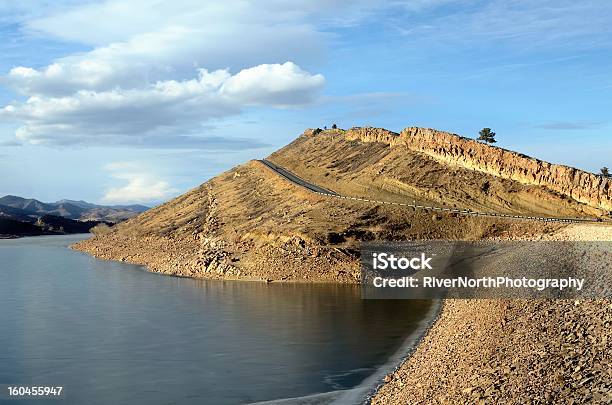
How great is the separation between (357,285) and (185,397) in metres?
39.8

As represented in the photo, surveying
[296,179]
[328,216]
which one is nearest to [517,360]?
[328,216]

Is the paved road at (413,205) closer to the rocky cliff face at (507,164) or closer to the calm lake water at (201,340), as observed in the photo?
the rocky cliff face at (507,164)

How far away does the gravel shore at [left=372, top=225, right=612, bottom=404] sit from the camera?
23625 millimetres

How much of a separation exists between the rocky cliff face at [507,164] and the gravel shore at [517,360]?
42.5 m

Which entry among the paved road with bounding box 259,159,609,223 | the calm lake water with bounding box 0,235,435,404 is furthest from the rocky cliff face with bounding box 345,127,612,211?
the calm lake water with bounding box 0,235,435,404

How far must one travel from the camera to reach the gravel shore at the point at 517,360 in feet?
77.5

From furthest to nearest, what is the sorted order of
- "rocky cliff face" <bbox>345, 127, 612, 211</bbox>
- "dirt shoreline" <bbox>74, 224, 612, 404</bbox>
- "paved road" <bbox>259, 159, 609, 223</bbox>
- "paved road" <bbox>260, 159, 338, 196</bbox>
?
"paved road" <bbox>260, 159, 338, 196</bbox>, "rocky cliff face" <bbox>345, 127, 612, 211</bbox>, "paved road" <bbox>259, 159, 609, 223</bbox>, "dirt shoreline" <bbox>74, 224, 612, 404</bbox>

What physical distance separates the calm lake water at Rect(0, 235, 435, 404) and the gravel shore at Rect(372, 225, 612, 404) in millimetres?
2510

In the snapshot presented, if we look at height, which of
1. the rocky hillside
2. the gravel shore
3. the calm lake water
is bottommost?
the calm lake water

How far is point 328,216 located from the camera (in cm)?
7975

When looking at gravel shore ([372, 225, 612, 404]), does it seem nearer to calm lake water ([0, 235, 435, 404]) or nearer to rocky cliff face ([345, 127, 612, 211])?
calm lake water ([0, 235, 435, 404])

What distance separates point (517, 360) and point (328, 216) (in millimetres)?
53011

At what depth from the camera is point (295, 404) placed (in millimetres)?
27422

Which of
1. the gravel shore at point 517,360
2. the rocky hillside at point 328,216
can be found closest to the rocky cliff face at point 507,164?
the rocky hillside at point 328,216
